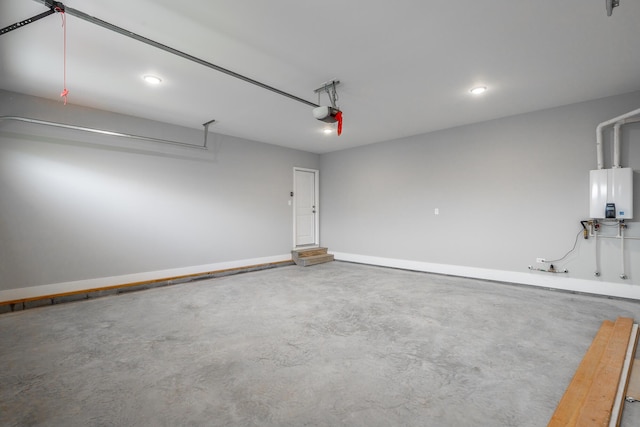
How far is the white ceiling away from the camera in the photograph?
2.29 meters

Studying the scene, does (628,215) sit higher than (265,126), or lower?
lower

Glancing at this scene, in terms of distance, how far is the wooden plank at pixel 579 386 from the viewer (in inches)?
64.1

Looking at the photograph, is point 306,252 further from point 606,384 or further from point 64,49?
point 606,384

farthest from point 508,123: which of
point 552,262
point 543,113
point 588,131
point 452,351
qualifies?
point 452,351

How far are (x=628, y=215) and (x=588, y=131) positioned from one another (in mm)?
1321

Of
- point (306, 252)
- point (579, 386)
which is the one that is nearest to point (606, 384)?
point (579, 386)

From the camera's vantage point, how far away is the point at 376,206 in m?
6.59

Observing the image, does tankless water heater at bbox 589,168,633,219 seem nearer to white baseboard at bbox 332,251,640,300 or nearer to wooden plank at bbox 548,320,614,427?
white baseboard at bbox 332,251,640,300

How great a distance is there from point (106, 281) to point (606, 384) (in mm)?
5908

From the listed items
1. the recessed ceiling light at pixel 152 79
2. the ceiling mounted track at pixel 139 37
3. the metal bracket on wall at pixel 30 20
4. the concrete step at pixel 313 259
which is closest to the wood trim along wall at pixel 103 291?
the concrete step at pixel 313 259

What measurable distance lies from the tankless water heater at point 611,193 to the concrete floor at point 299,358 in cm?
121

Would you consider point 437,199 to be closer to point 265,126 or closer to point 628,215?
point 628,215

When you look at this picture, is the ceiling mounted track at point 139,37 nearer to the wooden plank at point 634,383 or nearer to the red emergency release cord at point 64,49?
the red emergency release cord at point 64,49

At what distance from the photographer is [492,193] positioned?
194 inches
